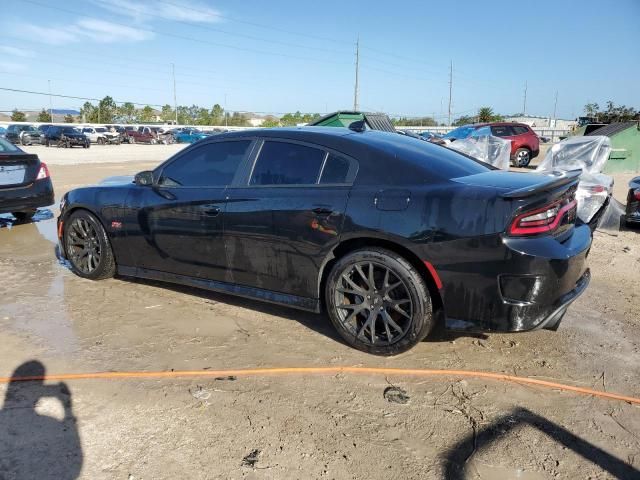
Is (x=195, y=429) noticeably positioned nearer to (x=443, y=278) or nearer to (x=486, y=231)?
(x=443, y=278)

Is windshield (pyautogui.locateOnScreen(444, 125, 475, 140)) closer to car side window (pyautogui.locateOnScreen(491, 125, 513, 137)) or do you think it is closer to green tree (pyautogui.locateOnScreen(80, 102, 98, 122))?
car side window (pyautogui.locateOnScreen(491, 125, 513, 137))

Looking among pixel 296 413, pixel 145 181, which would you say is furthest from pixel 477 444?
pixel 145 181

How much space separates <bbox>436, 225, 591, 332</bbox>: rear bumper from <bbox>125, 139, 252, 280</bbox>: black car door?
1.87 m

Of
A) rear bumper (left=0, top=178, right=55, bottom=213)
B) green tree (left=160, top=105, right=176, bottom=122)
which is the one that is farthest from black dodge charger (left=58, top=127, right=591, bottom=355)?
green tree (left=160, top=105, right=176, bottom=122)

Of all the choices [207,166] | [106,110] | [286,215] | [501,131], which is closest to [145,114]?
[106,110]

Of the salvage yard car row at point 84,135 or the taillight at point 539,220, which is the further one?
the salvage yard car row at point 84,135

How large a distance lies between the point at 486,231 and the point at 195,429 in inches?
76.9

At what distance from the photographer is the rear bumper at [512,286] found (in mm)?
2959

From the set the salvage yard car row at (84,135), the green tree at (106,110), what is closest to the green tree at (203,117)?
the green tree at (106,110)

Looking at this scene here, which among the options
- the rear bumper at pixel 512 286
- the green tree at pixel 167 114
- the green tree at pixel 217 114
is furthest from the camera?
the green tree at pixel 167 114

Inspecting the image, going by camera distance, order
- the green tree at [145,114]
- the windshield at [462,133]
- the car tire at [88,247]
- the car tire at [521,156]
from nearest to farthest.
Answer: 1. the car tire at [88,247]
2. the car tire at [521,156]
3. the windshield at [462,133]
4. the green tree at [145,114]

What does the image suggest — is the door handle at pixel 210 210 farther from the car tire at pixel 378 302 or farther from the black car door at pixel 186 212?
the car tire at pixel 378 302

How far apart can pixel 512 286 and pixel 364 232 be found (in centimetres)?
97

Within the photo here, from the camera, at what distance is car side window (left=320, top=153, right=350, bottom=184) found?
3562 millimetres
